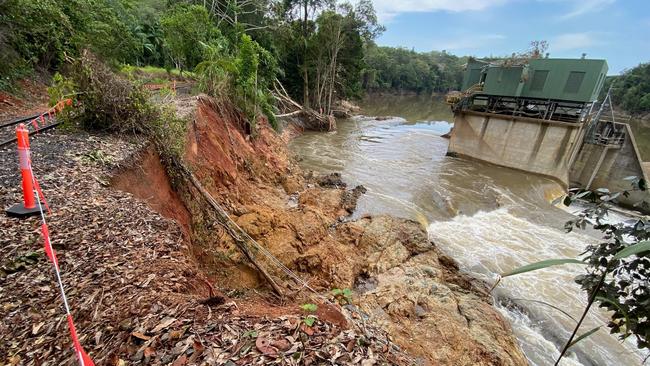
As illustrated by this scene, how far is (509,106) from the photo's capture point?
18938 millimetres

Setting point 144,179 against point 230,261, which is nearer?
point 230,261

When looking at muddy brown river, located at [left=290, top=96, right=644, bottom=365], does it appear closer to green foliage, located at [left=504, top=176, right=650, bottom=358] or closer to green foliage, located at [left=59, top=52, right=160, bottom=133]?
green foliage, located at [left=504, top=176, right=650, bottom=358]

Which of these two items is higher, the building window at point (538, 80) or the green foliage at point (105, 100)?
the building window at point (538, 80)

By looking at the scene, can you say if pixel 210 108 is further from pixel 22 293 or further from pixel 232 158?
pixel 22 293

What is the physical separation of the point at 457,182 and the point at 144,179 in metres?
14.2

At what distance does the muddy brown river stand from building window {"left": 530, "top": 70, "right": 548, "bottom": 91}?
4.93 m

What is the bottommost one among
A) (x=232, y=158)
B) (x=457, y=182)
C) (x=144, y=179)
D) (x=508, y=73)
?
(x=457, y=182)

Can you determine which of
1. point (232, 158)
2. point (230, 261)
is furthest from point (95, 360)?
point (232, 158)

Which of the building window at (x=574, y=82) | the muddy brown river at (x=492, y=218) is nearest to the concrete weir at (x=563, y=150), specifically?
the muddy brown river at (x=492, y=218)

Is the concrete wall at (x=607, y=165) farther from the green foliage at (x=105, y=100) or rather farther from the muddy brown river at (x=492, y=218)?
the green foliage at (x=105, y=100)

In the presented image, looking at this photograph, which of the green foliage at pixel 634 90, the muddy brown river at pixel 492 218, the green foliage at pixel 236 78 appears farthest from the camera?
the green foliage at pixel 634 90

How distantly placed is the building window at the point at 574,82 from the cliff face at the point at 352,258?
14.2 m

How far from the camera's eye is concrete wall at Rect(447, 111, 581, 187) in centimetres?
1634

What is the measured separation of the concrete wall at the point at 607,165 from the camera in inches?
641
